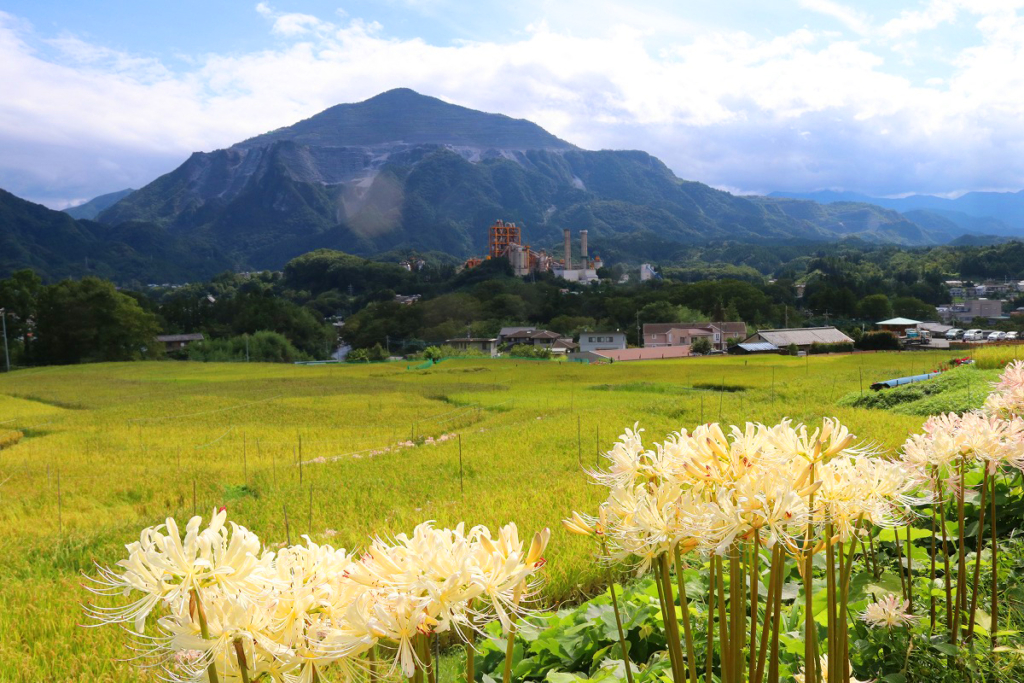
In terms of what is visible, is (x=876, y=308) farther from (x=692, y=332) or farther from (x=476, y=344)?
(x=476, y=344)

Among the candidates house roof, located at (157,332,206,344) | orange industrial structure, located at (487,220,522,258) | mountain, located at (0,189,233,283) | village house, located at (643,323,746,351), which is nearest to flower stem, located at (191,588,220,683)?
village house, located at (643,323,746,351)

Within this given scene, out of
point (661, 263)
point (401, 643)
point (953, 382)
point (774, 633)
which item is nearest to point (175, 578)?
point (401, 643)

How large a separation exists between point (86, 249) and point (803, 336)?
437ft

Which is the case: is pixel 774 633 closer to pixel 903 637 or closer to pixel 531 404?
pixel 903 637

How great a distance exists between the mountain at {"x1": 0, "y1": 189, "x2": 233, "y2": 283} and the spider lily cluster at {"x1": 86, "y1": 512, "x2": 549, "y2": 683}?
129483 mm

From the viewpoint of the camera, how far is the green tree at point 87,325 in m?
45.0

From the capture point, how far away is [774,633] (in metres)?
1.18

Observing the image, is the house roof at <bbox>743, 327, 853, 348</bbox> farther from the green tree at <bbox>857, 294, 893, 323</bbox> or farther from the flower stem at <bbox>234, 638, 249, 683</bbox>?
the flower stem at <bbox>234, 638, 249, 683</bbox>

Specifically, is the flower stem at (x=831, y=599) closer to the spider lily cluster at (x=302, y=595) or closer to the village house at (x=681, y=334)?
the spider lily cluster at (x=302, y=595)

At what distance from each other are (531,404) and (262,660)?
17.8 m

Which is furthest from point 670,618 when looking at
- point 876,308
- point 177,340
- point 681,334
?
point 177,340

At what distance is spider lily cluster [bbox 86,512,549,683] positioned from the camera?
0.88 metres

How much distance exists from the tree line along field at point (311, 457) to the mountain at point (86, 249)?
360 feet

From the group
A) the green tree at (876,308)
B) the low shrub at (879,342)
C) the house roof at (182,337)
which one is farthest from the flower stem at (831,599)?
the house roof at (182,337)
